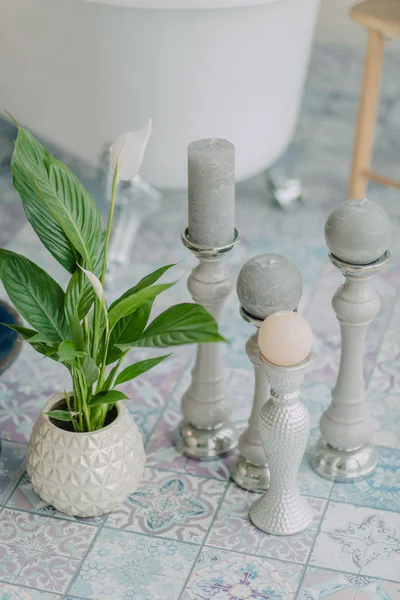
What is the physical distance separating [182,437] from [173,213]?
87 cm

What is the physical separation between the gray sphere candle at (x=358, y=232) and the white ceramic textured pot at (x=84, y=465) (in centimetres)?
43

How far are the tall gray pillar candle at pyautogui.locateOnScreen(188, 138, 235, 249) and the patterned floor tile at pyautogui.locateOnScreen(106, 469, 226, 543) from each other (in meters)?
0.41

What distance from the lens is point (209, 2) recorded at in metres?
1.94

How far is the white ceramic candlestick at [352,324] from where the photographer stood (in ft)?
4.76

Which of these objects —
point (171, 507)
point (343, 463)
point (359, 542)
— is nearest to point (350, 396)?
point (343, 463)

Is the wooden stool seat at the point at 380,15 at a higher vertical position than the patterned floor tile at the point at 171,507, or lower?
higher

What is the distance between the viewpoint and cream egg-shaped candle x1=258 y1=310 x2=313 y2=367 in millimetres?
1373

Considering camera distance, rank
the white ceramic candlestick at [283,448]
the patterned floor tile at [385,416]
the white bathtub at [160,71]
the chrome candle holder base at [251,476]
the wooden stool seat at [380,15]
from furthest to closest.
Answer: the wooden stool seat at [380,15] < the white bathtub at [160,71] < the patterned floor tile at [385,416] < the chrome candle holder base at [251,476] < the white ceramic candlestick at [283,448]

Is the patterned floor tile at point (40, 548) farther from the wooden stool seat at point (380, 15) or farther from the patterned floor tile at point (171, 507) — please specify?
the wooden stool seat at point (380, 15)

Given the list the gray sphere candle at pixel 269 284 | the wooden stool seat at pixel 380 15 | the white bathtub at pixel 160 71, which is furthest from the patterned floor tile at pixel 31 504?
the wooden stool seat at pixel 380 15

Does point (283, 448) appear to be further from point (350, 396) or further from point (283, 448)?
point (350, 396)

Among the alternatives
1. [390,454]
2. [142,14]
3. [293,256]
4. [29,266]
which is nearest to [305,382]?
[390,454]

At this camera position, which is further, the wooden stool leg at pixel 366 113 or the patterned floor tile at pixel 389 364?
the wooden stool leg at pixel 366 113

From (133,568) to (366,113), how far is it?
1.27 meters
